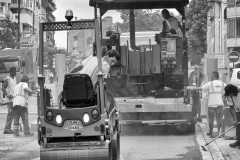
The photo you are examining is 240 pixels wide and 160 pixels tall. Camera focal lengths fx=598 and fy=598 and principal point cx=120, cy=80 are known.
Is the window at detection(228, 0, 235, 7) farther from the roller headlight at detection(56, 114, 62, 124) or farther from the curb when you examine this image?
the roller headlight at detection(56, 114, 62, 124)

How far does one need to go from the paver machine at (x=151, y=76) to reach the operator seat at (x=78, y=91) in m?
5.99

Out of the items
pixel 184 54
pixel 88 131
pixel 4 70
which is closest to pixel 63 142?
pixel 88 131

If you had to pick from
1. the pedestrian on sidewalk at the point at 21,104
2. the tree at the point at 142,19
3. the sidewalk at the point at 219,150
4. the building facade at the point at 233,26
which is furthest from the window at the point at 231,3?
the pedestrian on sidewalk at the point at 21,104

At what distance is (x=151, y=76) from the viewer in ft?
50.5

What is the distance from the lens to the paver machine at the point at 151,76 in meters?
14.9

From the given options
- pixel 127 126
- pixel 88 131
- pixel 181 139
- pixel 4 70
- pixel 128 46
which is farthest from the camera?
pixel 4 70

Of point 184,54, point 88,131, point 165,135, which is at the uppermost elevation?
point 184,54

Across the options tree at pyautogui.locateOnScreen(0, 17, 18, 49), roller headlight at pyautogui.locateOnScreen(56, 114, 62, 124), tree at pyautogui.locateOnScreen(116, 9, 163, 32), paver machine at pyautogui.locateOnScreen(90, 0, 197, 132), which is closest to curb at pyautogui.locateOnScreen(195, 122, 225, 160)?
paver machine at pyautogui.locateOnScreen(90, 0, 197, 132)

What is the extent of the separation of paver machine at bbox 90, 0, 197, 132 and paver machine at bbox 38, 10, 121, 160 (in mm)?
5993

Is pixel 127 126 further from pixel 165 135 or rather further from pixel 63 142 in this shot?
pixel 63 142

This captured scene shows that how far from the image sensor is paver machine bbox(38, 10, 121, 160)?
28.7ft

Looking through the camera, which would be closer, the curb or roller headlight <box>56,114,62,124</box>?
roller headlight <box>56,114,62,124</box>

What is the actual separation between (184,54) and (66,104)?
6.65 metres

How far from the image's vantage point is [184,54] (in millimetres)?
15242
